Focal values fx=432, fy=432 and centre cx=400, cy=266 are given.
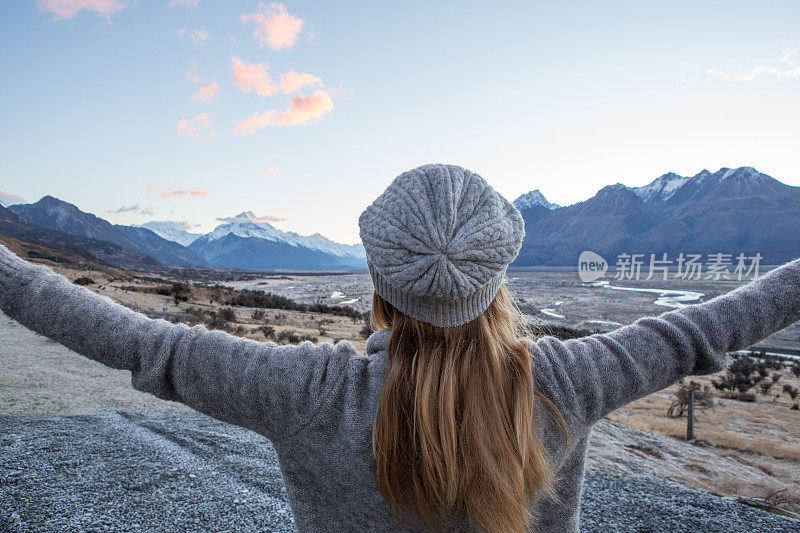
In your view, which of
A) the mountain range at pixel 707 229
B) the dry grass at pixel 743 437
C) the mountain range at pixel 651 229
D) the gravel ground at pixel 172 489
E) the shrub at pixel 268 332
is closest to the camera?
the gravel ground at pixel 172 489

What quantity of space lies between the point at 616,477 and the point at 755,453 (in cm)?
565

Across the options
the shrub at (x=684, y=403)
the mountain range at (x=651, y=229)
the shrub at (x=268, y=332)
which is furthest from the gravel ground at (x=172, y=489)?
the mountain range at (x=651, y=229)

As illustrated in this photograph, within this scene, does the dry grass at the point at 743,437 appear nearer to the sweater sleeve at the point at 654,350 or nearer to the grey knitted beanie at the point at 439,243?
the sweater sleeve at the point at 654,350

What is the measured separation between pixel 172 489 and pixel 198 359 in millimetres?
4846

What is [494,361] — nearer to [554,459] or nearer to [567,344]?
[567,344]

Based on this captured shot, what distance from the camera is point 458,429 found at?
3.24 feet

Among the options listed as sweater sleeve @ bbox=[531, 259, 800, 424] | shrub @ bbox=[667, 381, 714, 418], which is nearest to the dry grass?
shrub @ bbox=[667, 381, 714, 418]

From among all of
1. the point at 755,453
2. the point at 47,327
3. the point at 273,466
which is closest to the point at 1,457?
the point at 273,466

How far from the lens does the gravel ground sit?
13.7 feet

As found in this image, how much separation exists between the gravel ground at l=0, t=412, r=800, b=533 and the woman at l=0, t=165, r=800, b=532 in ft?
13.1

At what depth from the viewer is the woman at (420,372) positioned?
95 centimetres

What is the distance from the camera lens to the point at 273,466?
561 centimetres

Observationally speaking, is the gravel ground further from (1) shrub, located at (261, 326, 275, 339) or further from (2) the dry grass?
(1) shrub, located at (261, 326, 275, 339)

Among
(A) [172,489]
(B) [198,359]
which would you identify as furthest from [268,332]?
(B) [198,359]
